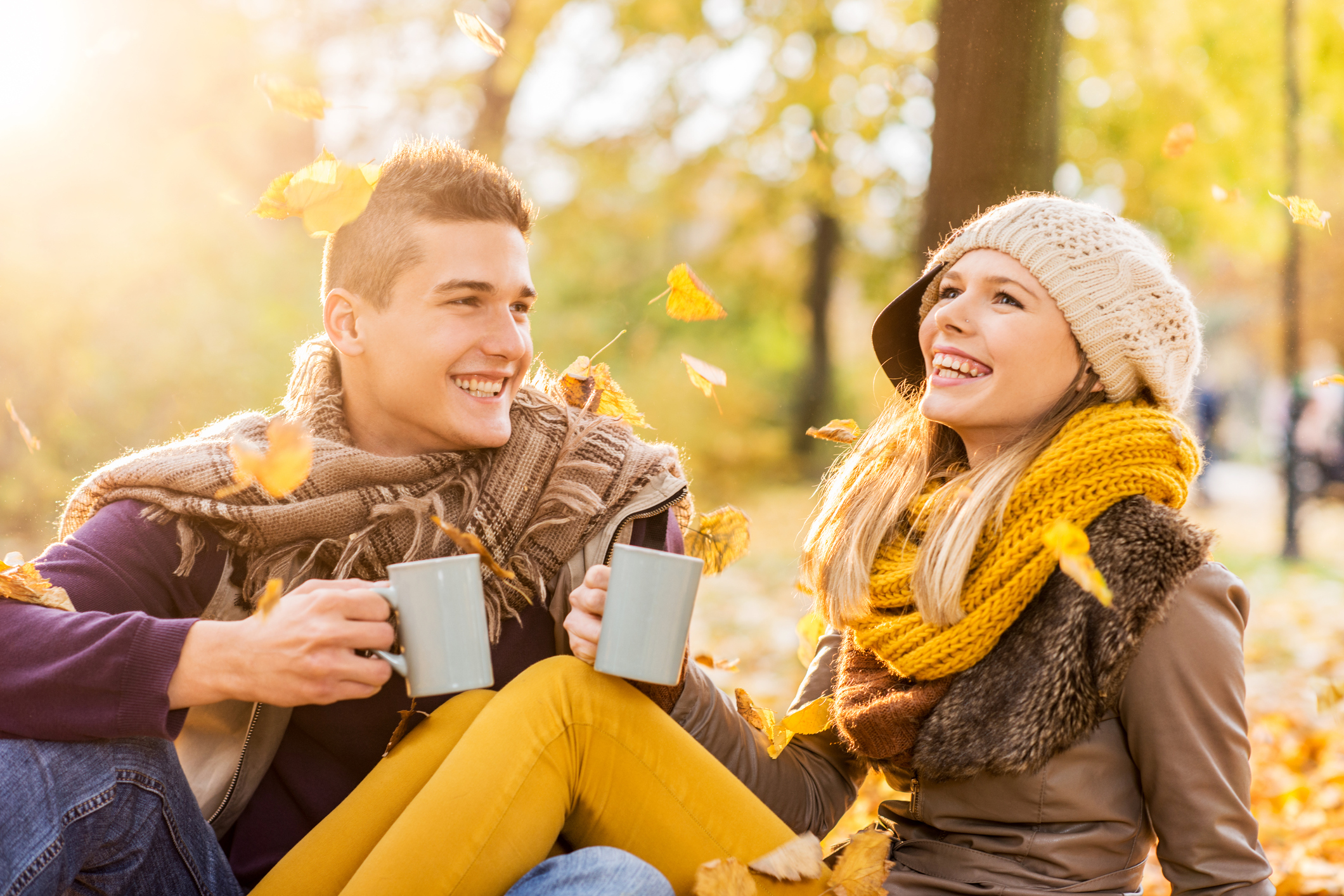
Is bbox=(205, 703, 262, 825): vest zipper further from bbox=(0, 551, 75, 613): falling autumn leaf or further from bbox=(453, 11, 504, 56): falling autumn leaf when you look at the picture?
bbox=(453, 11, 504, 56): falling autumn leaf

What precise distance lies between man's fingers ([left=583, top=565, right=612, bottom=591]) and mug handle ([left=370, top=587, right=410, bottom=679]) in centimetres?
34

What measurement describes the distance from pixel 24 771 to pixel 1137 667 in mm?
1787

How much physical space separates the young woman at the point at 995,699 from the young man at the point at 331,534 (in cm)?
16

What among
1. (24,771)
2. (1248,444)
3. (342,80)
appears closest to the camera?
(24,771)

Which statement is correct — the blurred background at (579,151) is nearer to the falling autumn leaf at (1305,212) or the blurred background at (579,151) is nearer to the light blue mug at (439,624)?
the falling autumn leaf at (1305,212)

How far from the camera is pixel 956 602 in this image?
189 centimetres

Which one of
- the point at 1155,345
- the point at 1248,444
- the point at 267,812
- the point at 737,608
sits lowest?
the point at 1248,444

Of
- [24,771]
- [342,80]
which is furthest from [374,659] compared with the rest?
[342,80]

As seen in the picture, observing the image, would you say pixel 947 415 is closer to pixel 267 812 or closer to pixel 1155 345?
pixel 1155 345

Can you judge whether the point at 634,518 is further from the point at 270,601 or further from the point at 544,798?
the point at 270,601

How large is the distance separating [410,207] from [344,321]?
0.30 meters

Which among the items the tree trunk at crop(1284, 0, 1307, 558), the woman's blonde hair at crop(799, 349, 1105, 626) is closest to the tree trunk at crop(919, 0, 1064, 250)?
the woman's blonde hair at crop(799, 349, 1105, 626)

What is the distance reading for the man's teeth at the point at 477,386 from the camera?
7.22 ft

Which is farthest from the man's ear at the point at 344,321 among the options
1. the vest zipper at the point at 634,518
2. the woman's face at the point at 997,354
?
the woman's face at the point at 997,354
